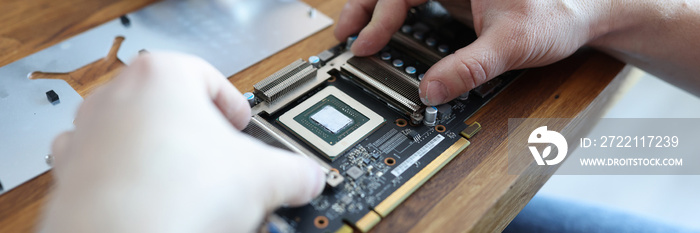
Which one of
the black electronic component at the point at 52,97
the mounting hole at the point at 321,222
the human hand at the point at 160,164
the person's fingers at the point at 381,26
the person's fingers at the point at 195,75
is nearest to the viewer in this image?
the human hand at the point at 160,164

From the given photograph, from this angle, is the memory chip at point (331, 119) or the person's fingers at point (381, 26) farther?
the person's fingers at point (381, 26)

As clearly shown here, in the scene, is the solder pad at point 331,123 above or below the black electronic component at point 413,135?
below

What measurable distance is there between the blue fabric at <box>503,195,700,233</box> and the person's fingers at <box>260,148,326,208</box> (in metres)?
0.66

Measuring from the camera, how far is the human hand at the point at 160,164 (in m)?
0.68

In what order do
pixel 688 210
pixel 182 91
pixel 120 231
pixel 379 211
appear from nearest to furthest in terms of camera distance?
pixel 120 231 < pixel 182 91 < pixel 379 211 < pixel 688 210

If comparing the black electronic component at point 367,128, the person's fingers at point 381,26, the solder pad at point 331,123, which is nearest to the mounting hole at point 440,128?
the black electronic component at point 367,128

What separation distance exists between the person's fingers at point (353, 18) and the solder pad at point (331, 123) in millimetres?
224

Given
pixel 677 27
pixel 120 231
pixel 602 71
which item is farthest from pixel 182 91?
pixel 677 27

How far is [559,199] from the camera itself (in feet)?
4.58

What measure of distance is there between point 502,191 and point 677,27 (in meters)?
0.68

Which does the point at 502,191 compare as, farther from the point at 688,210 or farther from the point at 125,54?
the point at 688,210

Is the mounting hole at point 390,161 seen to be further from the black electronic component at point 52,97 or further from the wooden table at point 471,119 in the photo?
the black electronic component at point 52,97

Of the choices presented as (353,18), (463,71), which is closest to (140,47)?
(353,18)

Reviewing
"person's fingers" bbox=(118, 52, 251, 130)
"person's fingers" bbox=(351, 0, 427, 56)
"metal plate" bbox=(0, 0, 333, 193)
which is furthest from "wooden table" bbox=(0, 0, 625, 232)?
"person's fingers" bbox=(118, 52, 251, 130)
